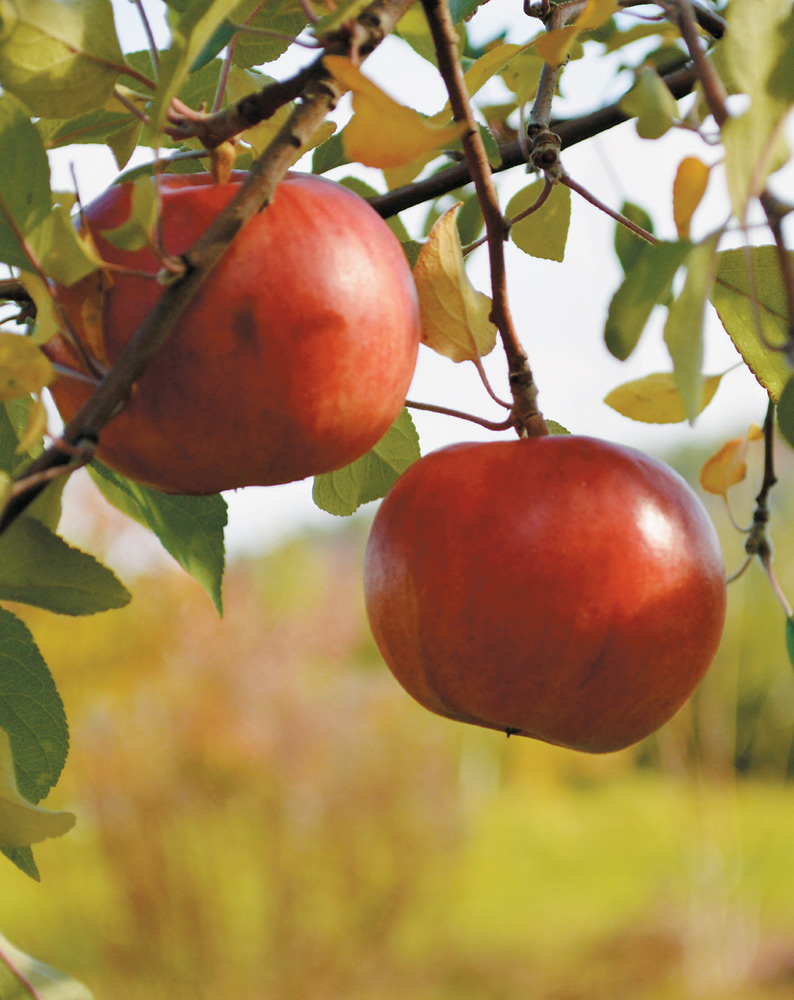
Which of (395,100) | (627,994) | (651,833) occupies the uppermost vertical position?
(395,100)

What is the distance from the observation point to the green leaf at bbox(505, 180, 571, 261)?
48 cm

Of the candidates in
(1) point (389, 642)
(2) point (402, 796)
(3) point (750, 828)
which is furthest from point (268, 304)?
(3) point (750, 828)

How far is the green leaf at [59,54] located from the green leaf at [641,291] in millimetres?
156

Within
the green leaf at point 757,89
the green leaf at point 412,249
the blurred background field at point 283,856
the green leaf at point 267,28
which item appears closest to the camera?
the green leaf at point 757,89

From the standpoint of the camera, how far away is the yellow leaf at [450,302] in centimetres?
36

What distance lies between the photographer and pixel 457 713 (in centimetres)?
39

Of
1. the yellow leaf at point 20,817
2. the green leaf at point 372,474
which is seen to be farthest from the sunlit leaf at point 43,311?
the green leaf at point 372,474

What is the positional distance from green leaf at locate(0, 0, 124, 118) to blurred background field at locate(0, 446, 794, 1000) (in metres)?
4.45

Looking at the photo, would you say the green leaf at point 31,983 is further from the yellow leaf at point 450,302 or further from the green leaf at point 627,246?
the green leaf at point 627,246

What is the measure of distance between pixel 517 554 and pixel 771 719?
888cm

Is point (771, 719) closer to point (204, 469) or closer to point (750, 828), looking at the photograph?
point (750, 828)

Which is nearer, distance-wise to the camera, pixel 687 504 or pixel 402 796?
pixel 687 504

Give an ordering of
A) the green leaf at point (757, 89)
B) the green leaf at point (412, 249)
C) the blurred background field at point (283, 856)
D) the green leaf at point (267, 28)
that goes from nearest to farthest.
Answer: the green leaf at point (757, 89) < the green leaf at point (267, 28) < the green leaf at point (412, 249) < the blurred background field at point (283, 856)

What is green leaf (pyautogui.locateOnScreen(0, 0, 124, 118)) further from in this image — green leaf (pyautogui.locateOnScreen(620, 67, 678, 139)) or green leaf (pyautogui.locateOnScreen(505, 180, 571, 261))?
green leaf (pyautogui.locateOnScreen(505, 180, 571, 261))
